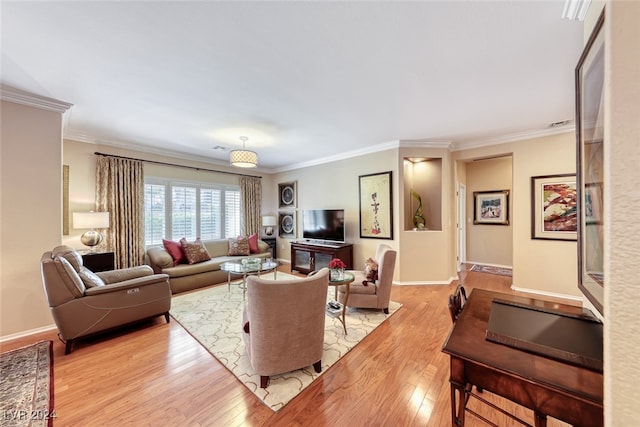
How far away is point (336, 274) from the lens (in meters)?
2.86

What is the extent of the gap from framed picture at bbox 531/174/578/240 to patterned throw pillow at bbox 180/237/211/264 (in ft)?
18.8

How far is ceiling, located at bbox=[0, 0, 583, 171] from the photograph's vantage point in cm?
152

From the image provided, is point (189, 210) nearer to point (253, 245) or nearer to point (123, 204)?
point (123, 204)

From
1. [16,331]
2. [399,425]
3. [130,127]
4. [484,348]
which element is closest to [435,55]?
[484,348]

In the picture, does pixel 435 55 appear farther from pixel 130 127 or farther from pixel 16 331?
pixel 16 331

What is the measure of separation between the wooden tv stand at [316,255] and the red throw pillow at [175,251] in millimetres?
2182

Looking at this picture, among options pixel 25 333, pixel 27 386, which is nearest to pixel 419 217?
pixel 27 386

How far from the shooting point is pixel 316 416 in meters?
1.54

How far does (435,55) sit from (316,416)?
2.83 m

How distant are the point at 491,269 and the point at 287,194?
17.3ft

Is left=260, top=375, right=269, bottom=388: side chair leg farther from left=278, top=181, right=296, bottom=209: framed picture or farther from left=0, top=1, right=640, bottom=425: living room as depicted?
left=278, top=181, right=296, bottom=209: framed picture

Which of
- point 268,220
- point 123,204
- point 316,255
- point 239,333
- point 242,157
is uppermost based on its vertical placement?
point 242,157

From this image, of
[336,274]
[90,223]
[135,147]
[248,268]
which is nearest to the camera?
[336,274]

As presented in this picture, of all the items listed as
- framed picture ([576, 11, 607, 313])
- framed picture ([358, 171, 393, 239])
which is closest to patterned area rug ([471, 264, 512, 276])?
framed picture ([358, 171, 393, 239])
